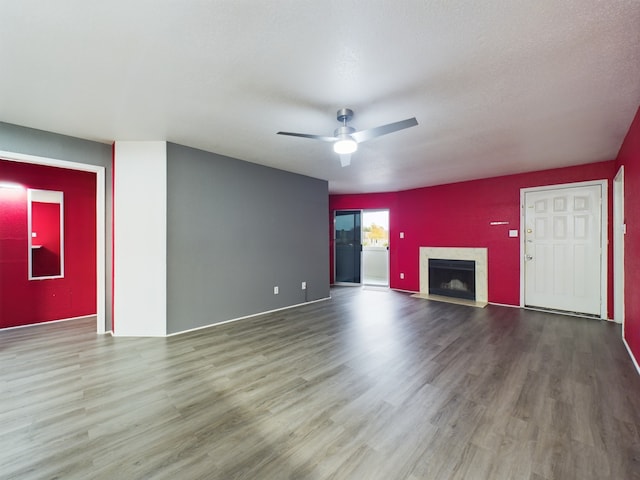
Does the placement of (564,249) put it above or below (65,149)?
below

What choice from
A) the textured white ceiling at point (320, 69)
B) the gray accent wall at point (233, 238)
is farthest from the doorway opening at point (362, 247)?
the textured white ceiling at point (320, 69)

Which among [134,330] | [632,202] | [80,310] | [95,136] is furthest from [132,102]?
[632,202]

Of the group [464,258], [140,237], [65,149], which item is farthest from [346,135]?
[464,258]

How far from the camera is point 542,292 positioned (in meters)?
4.80

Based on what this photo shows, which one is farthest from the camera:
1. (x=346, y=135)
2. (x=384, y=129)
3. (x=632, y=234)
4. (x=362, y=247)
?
(x=362, y=247)

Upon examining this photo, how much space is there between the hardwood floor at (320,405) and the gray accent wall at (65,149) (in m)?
1.38

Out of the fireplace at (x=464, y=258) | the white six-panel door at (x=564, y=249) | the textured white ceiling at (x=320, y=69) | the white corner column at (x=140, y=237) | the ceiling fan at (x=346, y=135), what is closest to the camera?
the textured white ceiling at (x=320, y=69)

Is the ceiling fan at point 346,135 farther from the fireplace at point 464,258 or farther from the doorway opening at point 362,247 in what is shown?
the doorway opening at point 362,247

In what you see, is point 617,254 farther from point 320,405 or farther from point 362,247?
point 320,405

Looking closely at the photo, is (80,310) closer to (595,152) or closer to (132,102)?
(132,102)

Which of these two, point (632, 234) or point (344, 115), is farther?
point (632, 234)

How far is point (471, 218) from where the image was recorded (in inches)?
221

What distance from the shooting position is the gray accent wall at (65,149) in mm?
3006

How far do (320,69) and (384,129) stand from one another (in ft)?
2.40
